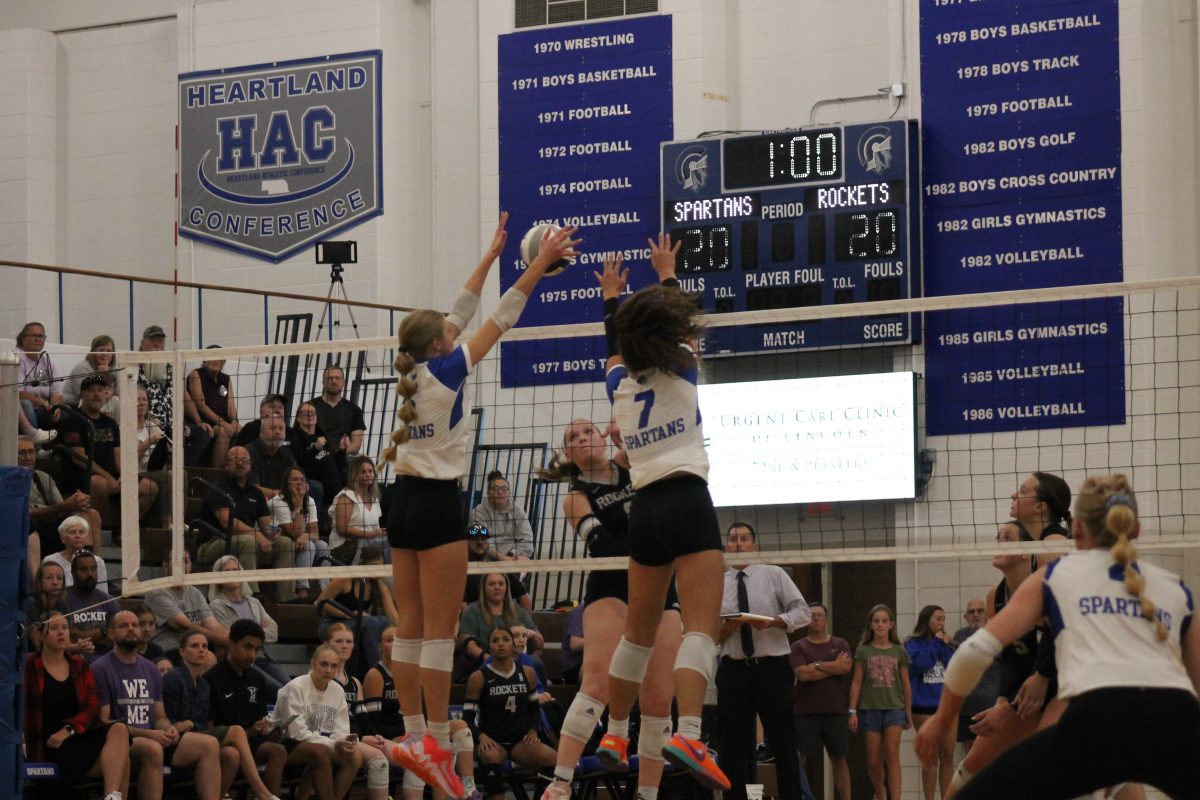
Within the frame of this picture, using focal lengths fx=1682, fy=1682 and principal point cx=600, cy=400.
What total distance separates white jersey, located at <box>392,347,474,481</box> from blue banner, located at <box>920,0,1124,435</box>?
336 inches

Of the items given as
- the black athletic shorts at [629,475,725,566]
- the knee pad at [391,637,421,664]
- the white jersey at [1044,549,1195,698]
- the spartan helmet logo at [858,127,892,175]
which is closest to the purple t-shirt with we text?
the knee pad at [391,637,421,664]

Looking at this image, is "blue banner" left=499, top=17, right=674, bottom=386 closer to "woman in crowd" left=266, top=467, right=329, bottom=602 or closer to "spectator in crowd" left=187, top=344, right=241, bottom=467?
"spectator in crowd" left=187, top=344, right=241, bottom=467

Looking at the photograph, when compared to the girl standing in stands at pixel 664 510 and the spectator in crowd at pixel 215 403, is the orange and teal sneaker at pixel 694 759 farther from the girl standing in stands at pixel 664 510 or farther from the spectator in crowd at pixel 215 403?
the spectator in crowd at pixel 215 403

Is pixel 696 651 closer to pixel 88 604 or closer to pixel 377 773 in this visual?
pixel 377 773

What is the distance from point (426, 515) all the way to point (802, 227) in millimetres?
8510

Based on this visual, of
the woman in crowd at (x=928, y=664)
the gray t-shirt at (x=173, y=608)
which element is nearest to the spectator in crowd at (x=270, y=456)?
the gray t-shirt at (x=173, y=608)

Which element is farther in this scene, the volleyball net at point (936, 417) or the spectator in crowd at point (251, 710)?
the volleyball net at point (936, 417)

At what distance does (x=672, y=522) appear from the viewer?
6.64 meters

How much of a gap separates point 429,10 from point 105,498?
7.53 meters

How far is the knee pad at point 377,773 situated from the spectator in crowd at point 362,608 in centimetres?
109

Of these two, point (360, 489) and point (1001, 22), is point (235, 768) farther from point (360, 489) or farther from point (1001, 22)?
point (1001, 22)

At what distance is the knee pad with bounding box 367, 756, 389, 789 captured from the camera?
38.0ft

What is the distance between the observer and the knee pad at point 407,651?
24.7 feet

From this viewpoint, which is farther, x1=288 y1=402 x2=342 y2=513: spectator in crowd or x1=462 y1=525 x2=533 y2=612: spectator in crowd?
x1=288 y1=402 x2=342 y2=513: spectator in crowd
